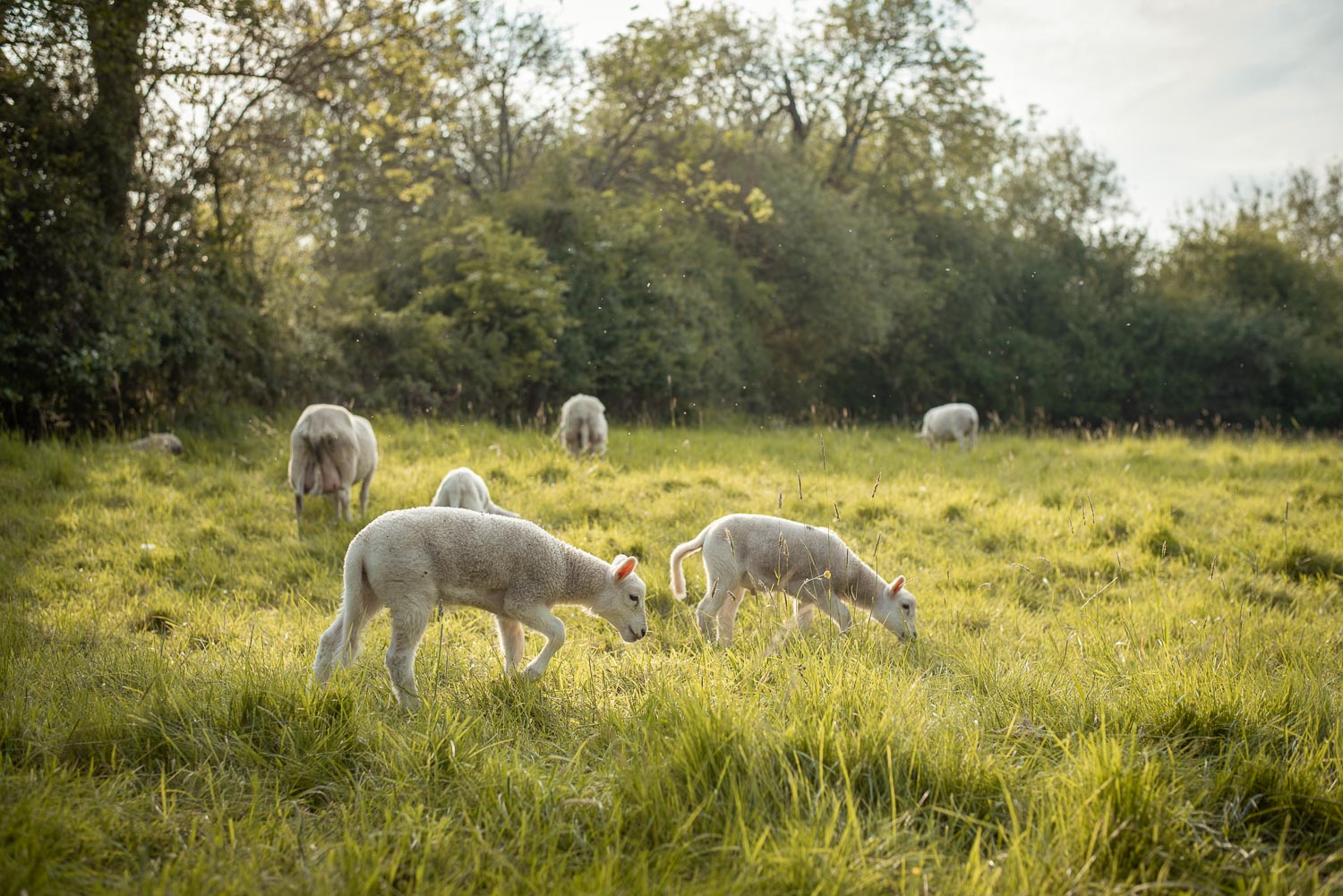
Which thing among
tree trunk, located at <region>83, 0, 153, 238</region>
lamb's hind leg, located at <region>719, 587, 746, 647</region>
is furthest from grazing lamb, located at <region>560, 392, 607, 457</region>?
tree trunk, located at <region>83, 0, 153, 238</region>

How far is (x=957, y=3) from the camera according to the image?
1033 inches

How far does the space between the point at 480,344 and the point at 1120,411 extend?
2205 cm

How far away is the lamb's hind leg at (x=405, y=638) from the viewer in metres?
4.23

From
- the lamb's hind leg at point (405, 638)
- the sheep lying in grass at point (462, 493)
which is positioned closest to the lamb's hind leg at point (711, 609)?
the lamb's hind leg at point (405, 638)

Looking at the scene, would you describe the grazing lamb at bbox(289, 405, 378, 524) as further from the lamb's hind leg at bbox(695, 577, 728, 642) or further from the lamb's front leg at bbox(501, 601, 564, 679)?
the lamb's front leg at bbox(501, 601, 564, 679)

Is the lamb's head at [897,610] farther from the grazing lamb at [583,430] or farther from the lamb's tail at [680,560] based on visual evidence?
the grazing lamb at [583,430]

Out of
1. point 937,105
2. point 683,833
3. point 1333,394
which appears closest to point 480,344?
point 683,833

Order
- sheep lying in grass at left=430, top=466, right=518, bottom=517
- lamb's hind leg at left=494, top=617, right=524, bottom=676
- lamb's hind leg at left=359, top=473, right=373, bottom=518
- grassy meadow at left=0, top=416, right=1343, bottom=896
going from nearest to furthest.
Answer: grassy meadow at left=0, top=416, right=1343, bottom=896
lamb's hind leg at left=494, top=617, right=524, bottom=676
sheep lying in grass at left=430, top=466, right=518, bottom=517
lamb's hind leg at left=359, top=473, right=373, bottom=518

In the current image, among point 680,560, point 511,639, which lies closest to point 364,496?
point 680,560

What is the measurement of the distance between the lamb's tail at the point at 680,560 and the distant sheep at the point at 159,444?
768cm

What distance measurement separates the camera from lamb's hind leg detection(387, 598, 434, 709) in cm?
423

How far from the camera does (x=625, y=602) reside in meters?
4.97

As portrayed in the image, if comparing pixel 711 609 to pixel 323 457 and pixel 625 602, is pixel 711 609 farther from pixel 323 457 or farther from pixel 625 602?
pixel 323 457

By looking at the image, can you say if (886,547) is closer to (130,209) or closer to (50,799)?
(50,799)
